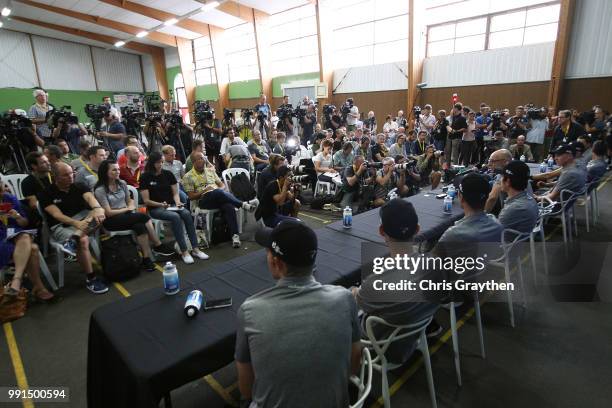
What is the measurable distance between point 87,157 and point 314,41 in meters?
11.4

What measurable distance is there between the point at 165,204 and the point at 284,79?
1216cm

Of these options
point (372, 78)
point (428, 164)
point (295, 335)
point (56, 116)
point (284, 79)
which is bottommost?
point (428, 164)

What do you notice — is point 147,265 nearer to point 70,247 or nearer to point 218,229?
Answer: point 70,247

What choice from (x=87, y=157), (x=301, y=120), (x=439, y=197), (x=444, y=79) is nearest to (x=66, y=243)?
(x=87, y=157)

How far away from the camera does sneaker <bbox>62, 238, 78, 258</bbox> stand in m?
3.18

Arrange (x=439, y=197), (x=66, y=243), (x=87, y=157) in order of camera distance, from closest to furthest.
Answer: (x=66, y=243) < (x=439, y=197) < (x=87, y=157)

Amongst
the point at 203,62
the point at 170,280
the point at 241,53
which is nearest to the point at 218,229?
the point at 170,280

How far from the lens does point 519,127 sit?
7609 millimetres

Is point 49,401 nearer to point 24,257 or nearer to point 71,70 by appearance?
point 24,257

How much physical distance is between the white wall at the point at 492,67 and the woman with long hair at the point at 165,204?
9.87 metres

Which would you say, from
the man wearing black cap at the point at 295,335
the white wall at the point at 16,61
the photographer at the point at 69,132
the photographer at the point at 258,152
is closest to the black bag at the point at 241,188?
the photographer at the point at 258,152

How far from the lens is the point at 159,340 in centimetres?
142

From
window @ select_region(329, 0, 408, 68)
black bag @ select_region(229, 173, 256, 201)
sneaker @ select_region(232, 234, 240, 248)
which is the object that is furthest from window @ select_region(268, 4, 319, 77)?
sneaker @ select_region(232, 234, 240, 248)

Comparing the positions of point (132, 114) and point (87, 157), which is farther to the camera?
point (132, 114)
